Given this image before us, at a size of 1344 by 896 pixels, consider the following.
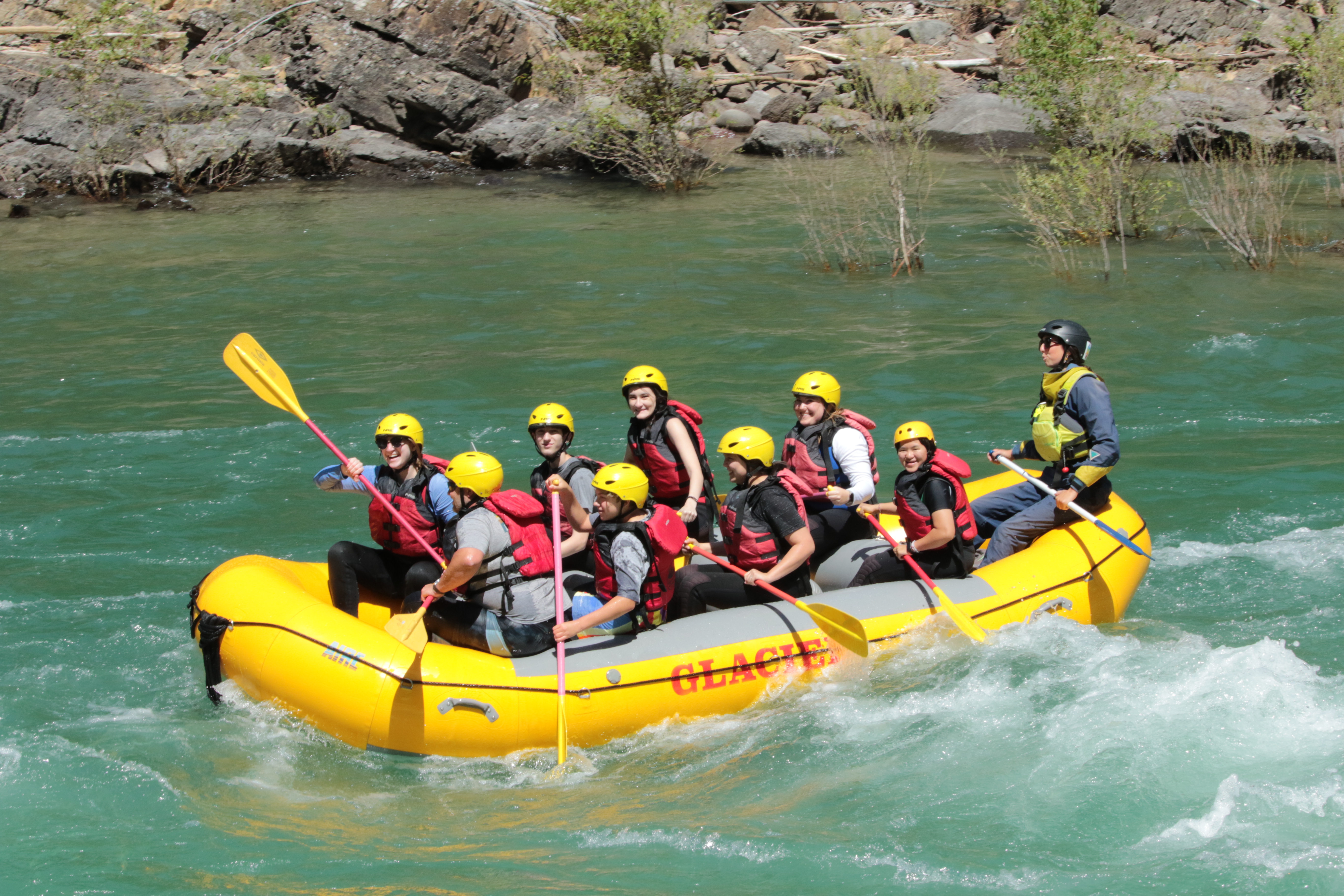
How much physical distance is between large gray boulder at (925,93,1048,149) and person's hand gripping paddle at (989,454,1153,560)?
14683mm

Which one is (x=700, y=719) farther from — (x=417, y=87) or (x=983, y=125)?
(x=417, y=87)

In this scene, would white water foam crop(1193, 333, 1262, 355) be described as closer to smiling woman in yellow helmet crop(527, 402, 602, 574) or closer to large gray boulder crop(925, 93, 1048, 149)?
smiling woman in yellow helmet crop(527, 402, 602, 574)

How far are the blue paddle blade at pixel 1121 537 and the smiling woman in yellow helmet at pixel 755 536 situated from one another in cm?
149

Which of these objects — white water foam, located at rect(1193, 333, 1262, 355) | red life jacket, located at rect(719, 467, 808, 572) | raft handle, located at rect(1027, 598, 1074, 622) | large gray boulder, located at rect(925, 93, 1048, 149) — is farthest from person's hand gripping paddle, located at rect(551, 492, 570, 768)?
large gray boulder, located at rect(925, 93, 1048, 149)

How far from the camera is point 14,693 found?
18.8 feet

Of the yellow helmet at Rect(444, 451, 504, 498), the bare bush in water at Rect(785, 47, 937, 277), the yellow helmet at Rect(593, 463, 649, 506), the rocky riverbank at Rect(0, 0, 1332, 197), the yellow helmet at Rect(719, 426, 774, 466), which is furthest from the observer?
the rocky riverbank at Rect(0, 0, 1332, 197)

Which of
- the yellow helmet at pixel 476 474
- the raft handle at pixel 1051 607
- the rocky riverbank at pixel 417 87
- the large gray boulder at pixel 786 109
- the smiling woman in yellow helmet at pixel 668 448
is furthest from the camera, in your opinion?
the large gray boulder at pixel 786 109

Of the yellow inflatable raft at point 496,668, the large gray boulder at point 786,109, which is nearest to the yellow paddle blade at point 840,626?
the yellow inflatable raft at point 496,668

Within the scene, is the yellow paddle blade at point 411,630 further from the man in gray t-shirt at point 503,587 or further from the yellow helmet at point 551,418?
the yellow helmet at point 551,418

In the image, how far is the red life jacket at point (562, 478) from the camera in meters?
5.75

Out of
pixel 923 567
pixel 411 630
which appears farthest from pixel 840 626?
pixel 411 630

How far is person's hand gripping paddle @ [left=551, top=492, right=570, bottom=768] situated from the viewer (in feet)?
16.5

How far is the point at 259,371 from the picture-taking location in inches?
258

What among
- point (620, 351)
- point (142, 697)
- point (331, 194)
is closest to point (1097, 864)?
point (142, 697)
